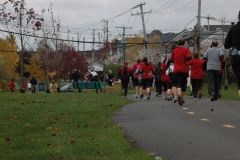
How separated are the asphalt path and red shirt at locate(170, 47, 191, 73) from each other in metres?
1.58

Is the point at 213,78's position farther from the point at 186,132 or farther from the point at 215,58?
the point at 186,132

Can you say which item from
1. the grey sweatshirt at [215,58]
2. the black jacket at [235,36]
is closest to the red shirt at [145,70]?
the grey sweatshirt at [215,58]

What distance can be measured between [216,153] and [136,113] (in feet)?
Answer: 25.6

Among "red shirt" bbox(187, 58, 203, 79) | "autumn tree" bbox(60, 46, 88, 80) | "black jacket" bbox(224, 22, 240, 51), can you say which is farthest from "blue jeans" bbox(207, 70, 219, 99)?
"autumn tree" bbox(60, 46, 88, 80)

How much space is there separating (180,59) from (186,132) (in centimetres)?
719

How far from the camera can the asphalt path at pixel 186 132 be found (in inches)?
317

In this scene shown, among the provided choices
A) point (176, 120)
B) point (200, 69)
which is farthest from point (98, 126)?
point (200, 69)

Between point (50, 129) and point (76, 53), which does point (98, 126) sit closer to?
point (50, 129)

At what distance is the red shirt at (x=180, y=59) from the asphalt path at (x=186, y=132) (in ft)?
5.18

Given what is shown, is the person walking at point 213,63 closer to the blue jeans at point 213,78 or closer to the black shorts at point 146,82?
the blue jeans at point 213,78

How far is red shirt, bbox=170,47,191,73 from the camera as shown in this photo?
685 inches

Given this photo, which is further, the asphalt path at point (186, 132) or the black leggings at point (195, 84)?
the black leggings at point (195, 84)

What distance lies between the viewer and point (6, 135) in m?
10.4

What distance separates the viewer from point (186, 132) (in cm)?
1045
